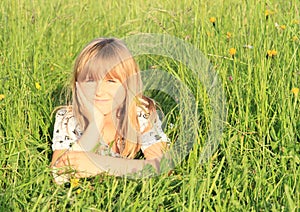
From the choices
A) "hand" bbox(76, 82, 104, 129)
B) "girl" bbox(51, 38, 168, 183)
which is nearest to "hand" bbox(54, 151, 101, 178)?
"girl" bbox(51, 38, 168, 183)

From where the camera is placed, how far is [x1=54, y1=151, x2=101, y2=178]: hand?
188 cm

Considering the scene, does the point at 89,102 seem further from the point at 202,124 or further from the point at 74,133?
the point at 202,124

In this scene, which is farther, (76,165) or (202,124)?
(202,124)

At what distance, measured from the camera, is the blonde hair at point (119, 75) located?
2.09 metres

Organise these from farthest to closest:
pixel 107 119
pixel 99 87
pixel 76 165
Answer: pixel 107 119, pixel 99 87, pixel 76 165

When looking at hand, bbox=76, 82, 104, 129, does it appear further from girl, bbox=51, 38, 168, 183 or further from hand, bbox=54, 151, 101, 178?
hand, bbox=54, 151, 101, 178

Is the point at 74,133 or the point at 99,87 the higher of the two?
the point at 99,87

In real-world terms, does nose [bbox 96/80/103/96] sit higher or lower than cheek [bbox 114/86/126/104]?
higher

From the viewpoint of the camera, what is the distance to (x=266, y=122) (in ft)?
6.75

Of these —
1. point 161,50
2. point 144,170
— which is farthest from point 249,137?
point 161,50

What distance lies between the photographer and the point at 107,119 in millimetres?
2186

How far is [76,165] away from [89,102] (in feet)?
0.86

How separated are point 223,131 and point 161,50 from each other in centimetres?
64

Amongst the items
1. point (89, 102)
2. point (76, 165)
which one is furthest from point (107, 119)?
point (76, 165)
